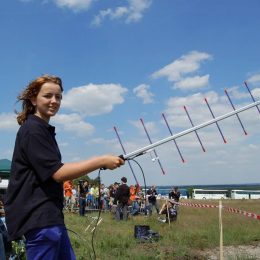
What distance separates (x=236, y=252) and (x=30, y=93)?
8.07m

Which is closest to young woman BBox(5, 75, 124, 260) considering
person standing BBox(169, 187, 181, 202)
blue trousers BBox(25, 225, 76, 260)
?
blue trousers BBox(25, 225, 76, 260)

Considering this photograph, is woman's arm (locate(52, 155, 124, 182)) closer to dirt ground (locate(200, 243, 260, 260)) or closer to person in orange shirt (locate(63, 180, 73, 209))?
dirt ground (locate(200, 243, 260, 260))

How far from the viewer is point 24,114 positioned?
3033 millimetres

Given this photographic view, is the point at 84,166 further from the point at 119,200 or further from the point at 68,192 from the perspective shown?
the point at 68,192

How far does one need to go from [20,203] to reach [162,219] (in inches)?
606

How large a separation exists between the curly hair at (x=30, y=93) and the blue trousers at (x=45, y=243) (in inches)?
28.1

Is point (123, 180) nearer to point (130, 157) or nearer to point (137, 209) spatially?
point (137, 209)

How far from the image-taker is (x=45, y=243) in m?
2.74

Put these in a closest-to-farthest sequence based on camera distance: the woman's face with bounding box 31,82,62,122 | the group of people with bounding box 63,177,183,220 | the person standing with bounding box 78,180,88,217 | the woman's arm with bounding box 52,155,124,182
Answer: the woman's arm with bounding box 52,155,124,182 < the woman's face with bounding box 31,82,62,122 < the group of people with bounding box 63,177,183,220 < the person standing with bounding box 78,180,88,217

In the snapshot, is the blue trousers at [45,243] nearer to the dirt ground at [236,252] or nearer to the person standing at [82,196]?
the dirt ground at [236,252]

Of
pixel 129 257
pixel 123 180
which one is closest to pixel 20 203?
pixel 129 257

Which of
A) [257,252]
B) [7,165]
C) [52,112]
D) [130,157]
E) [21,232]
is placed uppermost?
[7,165]

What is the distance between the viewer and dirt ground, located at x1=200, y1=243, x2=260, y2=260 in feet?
30.0

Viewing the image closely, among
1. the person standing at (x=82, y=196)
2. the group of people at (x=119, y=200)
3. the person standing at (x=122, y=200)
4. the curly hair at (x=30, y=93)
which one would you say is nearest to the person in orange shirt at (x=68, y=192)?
the group of people at (x=119, y=200)
